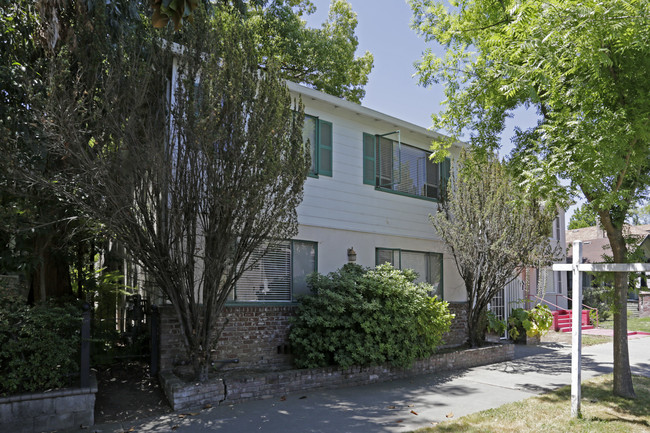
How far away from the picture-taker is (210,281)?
7738 millimetres

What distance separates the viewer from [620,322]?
7.91m

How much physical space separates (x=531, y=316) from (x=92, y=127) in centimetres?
1253

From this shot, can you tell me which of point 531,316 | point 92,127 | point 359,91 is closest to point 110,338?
point 92,127

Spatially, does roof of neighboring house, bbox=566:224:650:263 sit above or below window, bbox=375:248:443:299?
above

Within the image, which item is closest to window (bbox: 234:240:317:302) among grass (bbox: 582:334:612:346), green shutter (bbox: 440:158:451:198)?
green shutter (bbox: 440:158:451:198)

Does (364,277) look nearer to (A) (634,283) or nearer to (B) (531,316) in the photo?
(A) (634,283)

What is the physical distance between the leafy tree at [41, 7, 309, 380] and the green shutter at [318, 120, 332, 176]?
2910 millimetres

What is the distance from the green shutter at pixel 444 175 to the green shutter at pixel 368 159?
8.05 feet

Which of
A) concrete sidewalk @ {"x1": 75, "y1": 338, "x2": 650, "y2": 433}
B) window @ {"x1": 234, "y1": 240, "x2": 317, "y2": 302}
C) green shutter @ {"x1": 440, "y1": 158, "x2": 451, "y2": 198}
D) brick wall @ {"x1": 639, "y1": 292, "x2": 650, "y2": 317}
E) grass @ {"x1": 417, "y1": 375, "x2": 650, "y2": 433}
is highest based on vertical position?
green shutter @ {"x1": 440, "y1": 158, "x2": 451, "y2": 198}

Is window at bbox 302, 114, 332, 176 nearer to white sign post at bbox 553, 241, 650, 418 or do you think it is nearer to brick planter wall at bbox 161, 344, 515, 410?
brick planter wall at bbox 161, 344, 515, 410

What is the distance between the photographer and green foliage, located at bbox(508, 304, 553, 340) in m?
14.4

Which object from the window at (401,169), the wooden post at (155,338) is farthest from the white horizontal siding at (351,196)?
the wooden post at (155,338)

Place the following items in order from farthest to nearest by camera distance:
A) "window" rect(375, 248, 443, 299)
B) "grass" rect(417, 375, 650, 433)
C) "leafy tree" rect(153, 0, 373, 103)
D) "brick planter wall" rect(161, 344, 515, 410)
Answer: "leafy tree" rect(153, 0, 373, 103) < "window" rect(375, 248, 443, 299) < "brick planter wall" rect(161, 344, 515, 410) < "grass" rect(417, 375, 650, 433)

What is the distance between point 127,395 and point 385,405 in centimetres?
397
